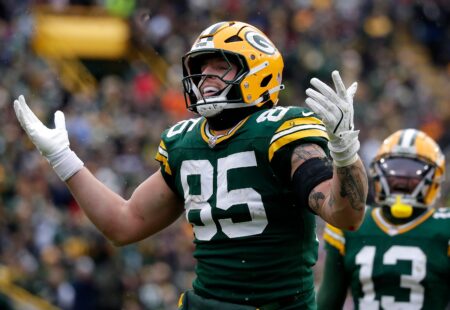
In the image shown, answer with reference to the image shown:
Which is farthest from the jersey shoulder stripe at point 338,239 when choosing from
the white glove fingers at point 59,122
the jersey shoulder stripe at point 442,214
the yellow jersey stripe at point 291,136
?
the white glove fingers at point 59,122

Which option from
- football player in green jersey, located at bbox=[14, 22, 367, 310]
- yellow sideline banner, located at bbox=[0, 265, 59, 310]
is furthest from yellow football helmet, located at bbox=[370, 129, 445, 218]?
yellow sideline banner, located at bbox=[0, 265, 59, 310]

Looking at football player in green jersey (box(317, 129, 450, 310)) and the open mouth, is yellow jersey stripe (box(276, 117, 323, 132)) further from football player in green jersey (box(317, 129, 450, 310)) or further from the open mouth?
football player in green jersey (box(317, 129, 450, 310))

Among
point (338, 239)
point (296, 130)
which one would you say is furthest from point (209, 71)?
point (338, 239)

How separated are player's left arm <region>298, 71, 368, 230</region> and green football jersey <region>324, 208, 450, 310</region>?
147 centimetres

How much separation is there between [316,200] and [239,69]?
732mm

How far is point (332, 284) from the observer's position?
18.3ft

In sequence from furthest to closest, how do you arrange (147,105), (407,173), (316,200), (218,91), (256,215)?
(147,105), (407,173), (218,91), (256,215), (316,200)

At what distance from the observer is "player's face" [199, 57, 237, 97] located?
4461 mm

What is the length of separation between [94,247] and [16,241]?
0.77m

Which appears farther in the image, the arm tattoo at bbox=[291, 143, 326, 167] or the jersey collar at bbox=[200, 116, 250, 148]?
the jersey collar at bbox=[200, 116, 250, 148]

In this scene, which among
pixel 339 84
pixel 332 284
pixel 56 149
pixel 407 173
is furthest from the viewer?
pixel 407 173

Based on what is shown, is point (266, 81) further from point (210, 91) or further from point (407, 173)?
point (407, 173)

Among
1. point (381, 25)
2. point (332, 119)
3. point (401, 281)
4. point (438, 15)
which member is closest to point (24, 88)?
point (381, 25)

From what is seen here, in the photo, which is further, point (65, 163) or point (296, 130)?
point (65, 163)
